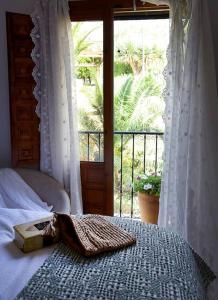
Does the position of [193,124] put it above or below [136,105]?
below

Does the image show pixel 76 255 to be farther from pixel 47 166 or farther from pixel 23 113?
pixel 23 113

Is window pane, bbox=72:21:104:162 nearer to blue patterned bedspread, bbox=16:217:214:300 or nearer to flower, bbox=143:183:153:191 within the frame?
flower, bbox=143:183:153:191

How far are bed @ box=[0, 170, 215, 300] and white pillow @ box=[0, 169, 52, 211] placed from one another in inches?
26.3

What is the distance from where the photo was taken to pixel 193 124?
231 centimetres

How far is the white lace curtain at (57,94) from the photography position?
2.56 metres

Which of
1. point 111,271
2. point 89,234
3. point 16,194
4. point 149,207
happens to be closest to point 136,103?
point 149,207

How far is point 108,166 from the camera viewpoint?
278cm

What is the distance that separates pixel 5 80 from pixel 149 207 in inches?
66.1

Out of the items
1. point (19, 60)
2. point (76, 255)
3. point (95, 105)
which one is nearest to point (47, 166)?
point (95, 105)

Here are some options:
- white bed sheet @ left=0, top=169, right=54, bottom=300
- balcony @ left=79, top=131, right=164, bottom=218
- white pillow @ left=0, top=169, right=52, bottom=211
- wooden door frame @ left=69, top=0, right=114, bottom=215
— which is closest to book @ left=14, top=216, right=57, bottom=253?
white bed sheet @ left=0, top=169, right=54, bottom=300

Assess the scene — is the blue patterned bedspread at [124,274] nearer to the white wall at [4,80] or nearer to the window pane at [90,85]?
the window pane at [90,85]

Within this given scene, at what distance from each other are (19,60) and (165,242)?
1952 millimetres

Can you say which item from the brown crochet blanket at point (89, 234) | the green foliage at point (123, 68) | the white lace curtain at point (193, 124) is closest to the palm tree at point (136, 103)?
the green foliage at point (123, 68)

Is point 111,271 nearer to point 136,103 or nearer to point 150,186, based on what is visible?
point 150,186
